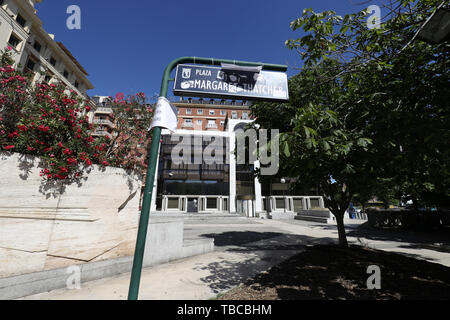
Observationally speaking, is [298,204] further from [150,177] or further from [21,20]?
[21,20]

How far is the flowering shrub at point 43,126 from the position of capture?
412 centimetres

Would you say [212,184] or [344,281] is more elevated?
[212,184]

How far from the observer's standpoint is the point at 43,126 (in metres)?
4.00

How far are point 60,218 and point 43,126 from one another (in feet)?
6.91

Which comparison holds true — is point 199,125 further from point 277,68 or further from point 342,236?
point 277,68

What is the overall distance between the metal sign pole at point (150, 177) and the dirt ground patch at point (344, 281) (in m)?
2.48

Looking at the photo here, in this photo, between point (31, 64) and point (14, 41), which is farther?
Answer: point (31, 64)

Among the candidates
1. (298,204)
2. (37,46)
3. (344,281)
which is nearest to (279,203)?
(298,204)

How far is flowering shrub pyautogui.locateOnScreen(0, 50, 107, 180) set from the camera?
4.12 metres

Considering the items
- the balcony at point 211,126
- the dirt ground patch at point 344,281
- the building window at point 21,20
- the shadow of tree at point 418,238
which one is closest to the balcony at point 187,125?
the balcony at point 211,126

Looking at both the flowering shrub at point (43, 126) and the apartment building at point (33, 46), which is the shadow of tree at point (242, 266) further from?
the apartment building at point (33, 46)

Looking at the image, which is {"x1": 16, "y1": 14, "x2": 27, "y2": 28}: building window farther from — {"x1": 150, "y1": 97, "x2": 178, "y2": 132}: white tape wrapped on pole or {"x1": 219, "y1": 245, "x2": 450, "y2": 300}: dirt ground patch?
{"x1": 219, "y1": 245, "x2": 450, "y2": 300}: dirt ground patch
